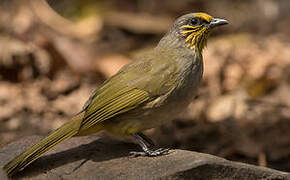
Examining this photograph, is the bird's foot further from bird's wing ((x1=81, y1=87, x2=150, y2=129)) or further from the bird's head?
the bird's head

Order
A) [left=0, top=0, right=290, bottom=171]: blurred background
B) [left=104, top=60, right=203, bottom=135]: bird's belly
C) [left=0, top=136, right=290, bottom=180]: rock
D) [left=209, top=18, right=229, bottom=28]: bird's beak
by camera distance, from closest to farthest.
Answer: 1. [left=0, top=136, right=290, bottom=180]: rock
2. [left=104, top=60, right=203, bottom=135]: bird's belly
3. [left=209, top=18, right=229, bottom=28]: bird's beak
4. [left=0, top=0, right=290, bottom=171]: blurred background

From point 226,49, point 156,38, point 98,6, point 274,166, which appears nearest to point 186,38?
point 274,166

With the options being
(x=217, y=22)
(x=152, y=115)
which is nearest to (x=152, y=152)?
(x=152, y=115)

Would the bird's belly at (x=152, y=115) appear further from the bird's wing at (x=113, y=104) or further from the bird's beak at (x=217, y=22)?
the bird's beak at (x=217, y=22)

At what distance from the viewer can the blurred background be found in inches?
266

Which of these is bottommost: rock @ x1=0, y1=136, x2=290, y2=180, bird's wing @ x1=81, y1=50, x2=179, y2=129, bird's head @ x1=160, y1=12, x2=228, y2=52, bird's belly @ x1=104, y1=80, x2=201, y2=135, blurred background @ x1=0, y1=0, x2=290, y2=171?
rock @ x1=0, y1=136, x2=290, y2=180

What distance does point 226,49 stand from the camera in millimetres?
8961

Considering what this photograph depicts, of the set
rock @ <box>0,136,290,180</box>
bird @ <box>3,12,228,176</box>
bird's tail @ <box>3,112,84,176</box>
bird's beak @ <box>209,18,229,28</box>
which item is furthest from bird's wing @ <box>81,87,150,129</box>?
bird's beak @ <box>209,18,229,28</box>

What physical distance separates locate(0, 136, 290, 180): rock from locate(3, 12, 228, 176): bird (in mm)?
153

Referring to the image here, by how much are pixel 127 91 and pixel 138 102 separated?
17cm

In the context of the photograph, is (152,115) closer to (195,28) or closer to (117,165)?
(117,165)

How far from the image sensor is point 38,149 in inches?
169

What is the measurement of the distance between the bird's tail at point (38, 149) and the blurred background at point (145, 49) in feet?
7.33

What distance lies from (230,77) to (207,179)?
4.68 m
